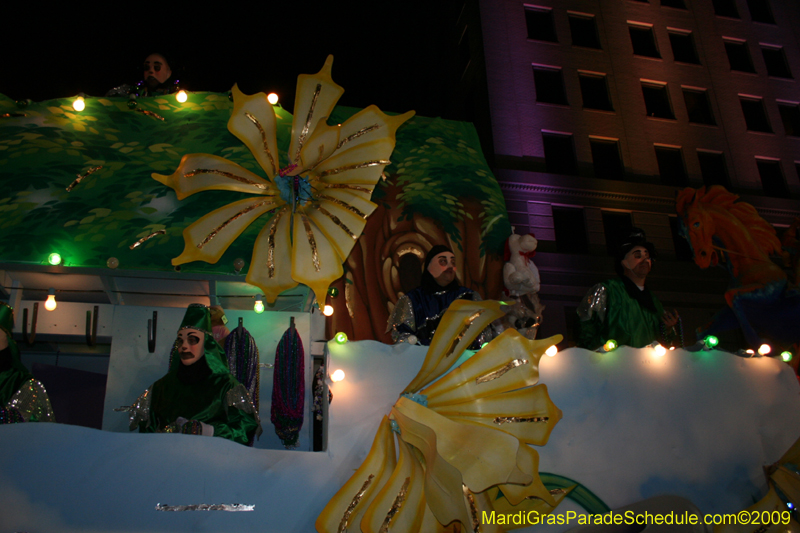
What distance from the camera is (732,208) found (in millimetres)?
6203

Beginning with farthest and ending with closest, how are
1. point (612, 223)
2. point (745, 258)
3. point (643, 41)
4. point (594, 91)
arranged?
point (643, 41) → point (594, 91) → point (612, 223) → point (745, 258)

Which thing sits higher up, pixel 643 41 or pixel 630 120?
pixel 643 41

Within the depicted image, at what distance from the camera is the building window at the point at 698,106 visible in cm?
1145

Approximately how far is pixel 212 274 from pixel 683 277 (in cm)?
818

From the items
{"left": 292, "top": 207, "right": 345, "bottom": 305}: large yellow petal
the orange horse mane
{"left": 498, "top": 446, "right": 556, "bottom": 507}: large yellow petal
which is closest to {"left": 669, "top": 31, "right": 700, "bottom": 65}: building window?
the orange horse mane

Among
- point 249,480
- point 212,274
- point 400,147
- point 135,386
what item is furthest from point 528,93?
point 249,480

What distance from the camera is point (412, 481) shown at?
298 cm

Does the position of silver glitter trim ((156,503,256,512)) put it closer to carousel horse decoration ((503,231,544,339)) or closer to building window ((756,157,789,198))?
carousel horse decoration ((503,231,544,339))

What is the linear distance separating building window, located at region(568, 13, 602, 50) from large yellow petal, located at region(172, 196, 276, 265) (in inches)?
355

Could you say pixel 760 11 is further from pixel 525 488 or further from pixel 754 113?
pixel 525 488

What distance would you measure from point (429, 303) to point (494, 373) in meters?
1.13

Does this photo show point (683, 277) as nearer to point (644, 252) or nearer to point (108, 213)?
point (644, 252)

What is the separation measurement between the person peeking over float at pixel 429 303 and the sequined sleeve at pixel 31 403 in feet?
7.15

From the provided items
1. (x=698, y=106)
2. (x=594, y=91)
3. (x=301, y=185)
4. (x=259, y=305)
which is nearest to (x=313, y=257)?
(x=301, y=185)
